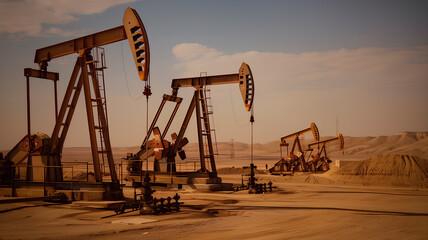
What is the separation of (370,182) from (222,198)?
12.8 m

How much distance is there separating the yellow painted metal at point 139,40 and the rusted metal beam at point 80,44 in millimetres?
1393

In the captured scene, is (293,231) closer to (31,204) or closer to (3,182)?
(31,204)

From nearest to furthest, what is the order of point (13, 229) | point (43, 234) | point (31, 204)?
point (43, 234) → point (13, 229) → point (31, 204)

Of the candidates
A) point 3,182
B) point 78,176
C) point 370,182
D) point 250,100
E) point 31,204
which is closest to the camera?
point 31,204

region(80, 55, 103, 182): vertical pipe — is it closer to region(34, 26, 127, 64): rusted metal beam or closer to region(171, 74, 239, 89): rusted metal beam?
region(34, 26, 127, 64): rusted metal beam

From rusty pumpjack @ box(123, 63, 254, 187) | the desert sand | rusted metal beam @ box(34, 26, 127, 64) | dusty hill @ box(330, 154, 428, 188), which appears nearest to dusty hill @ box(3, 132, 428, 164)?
dusty hill @ box(330, 154, 428, 188)

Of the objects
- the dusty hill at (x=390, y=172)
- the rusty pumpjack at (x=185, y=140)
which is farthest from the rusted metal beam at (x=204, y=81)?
the dusty hill at (x=390, y=172)

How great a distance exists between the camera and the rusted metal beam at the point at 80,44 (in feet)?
43.7

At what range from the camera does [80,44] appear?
1421cm

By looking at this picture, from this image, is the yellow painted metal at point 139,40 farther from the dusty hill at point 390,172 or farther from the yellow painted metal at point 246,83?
the dusty hill at point 390,172

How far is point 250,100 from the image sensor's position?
57.2ft

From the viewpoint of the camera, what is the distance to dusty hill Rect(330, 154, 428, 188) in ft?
77.3

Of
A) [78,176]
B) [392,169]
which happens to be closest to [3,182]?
[78,176]

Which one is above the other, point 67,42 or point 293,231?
point 67,42
